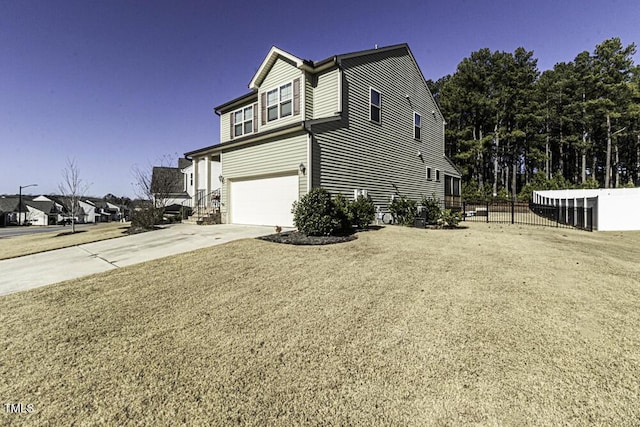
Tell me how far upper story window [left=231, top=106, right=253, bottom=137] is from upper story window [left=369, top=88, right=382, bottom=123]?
622cm

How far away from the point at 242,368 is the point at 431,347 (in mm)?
1945

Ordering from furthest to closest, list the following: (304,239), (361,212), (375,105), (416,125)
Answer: (416,125) < (375,105) < (361,212) < (304,239)

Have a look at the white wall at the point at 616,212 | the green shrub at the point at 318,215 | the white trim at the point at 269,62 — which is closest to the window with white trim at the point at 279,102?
the white trim at the point at 269,62

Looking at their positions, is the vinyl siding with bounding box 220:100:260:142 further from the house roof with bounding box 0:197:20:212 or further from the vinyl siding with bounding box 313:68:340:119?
the house roof with bounding box 0:197:20:212

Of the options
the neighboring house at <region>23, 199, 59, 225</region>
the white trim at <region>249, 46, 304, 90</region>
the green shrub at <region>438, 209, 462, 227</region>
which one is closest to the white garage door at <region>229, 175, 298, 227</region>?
the white trim at <region>249, 46, 304, 90</region>

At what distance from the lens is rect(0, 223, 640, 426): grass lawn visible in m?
2.11

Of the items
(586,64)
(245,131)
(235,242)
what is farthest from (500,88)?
(235,242)

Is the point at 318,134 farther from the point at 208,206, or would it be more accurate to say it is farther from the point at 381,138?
the point at 208,206

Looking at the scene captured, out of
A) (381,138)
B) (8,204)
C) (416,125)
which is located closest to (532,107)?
(416,125)

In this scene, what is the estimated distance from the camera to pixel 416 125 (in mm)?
16547

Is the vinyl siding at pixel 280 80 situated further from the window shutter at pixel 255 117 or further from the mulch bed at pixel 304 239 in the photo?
the mulch bed at pixel 304 239

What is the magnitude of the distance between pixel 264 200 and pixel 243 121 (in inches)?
218

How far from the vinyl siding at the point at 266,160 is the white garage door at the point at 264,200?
13.3 inches

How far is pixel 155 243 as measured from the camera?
9008 mm
